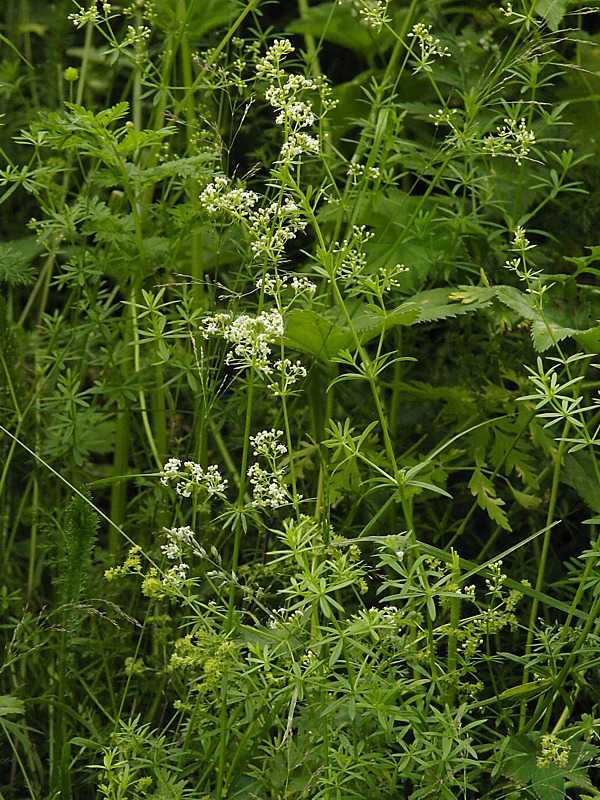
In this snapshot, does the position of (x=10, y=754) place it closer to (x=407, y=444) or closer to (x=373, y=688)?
(x=373, y=688)

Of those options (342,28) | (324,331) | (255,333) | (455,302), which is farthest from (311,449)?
(342,28)

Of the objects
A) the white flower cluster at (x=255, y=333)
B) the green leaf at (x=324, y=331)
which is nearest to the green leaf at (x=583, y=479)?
the green leaf at (x=324, y=331)

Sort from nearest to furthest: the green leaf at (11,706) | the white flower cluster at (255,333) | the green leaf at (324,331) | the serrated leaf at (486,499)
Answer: the white flower cluster at (255,333) → the green leaf at (11,706) → the green leaf at (324,331) → the serrated leaf at (486,499)

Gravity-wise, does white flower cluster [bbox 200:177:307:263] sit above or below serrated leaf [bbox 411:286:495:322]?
above

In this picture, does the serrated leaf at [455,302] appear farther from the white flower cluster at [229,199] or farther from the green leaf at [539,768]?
the green leaf at [539,768]

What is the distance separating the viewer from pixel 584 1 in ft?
6.76

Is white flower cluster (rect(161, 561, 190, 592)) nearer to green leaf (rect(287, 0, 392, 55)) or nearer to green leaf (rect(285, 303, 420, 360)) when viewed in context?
green leaf (rect(285, 303, 420, 360))

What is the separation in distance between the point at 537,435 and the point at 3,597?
1.05m

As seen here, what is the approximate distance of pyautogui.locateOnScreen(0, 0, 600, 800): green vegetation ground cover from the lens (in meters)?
1.42

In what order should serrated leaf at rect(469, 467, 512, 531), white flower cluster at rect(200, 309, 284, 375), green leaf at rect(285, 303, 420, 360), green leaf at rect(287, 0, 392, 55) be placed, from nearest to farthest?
white flower cluster at rect(200, 309, 284, 375)
green leaf at rect(285, 303, 420, 360)
serrated leaf at rect(469, 467, 512, 531)
green leaf at rect(287, 0, 392, 55)

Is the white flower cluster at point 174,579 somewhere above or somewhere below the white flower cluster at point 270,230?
below

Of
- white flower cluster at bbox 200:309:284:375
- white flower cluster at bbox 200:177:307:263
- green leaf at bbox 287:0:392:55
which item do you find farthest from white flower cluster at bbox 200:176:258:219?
green leaf at bbox 287:0:392:55

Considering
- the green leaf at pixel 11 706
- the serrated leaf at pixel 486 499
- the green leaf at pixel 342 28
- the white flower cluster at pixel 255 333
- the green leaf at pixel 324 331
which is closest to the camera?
the white flower cluster at pixel 255 333

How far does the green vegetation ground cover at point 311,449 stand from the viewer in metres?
1.42
